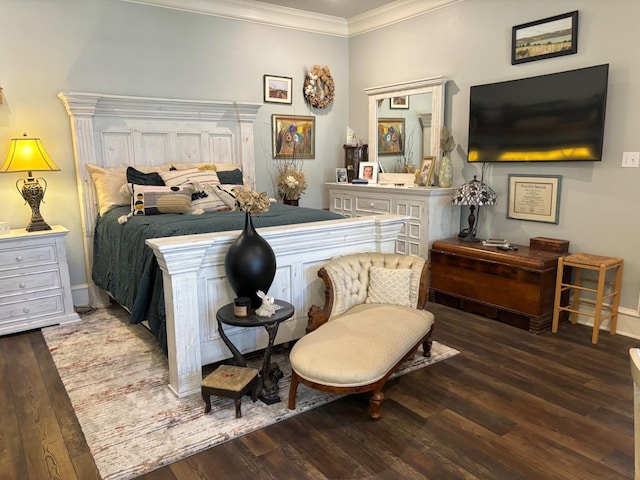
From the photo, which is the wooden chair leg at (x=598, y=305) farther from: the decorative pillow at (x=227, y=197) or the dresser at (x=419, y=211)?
the decorative pillow at (x=227, y=197)

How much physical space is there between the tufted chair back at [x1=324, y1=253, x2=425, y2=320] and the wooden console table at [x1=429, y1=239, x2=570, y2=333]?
1.08 m

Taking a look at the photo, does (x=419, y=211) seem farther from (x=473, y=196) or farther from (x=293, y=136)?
(x=293, y=136)

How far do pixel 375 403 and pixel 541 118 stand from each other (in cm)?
288

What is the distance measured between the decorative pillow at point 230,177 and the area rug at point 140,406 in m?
1.72

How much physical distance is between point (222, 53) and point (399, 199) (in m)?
2.50

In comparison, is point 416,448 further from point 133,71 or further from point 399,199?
point 133,71

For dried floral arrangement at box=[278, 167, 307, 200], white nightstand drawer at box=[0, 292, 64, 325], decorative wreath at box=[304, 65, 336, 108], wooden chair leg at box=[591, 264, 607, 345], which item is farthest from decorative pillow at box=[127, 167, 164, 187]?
wooden chair leg at box=[591, 264, 607, 345]

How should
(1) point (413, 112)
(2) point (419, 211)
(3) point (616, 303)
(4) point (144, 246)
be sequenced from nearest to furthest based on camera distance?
(4) point (144, 246) < (3) point (616, 303) < (2) point (419, 211) < (1) point (413, 112)

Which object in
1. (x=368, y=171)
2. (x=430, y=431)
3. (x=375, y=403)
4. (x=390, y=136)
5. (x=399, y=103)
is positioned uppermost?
(x=399, y=103)

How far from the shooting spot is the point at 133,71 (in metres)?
4.45

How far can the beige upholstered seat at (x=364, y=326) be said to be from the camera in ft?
7.52

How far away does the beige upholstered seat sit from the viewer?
2.29 metres

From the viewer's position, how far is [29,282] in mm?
3680

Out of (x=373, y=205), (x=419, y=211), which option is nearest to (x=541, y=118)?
(x=419, y=211)
